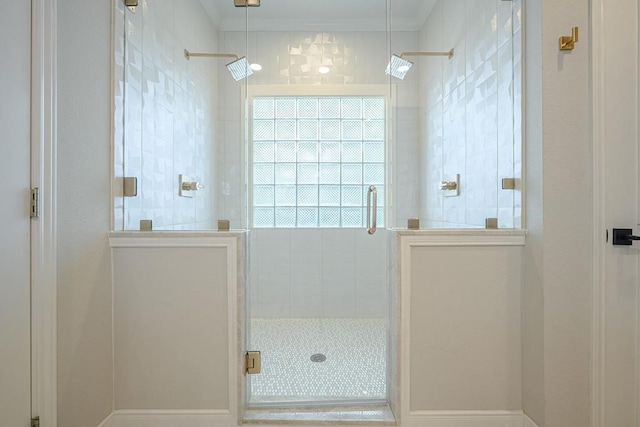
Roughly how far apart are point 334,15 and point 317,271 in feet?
5.57

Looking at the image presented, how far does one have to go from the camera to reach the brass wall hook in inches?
A: 62.7

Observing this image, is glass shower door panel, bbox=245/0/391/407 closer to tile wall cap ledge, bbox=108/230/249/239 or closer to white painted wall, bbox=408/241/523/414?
white painted wall, bbox=408/241/523/414

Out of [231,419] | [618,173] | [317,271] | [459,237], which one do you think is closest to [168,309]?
[231,419]

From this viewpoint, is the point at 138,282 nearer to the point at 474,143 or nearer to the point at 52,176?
the point at 52,176

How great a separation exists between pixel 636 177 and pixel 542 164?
33 centimetres

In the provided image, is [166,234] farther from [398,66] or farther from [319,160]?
[398,66]

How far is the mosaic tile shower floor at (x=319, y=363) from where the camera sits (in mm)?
2029

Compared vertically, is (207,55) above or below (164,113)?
above

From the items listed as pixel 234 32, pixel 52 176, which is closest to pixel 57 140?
pixel 52 176

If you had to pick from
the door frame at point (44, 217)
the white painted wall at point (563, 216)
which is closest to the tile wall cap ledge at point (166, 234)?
the door frame at point (44, 217)

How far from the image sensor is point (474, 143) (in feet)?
7.25

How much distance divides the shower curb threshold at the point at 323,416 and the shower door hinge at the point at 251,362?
19cm

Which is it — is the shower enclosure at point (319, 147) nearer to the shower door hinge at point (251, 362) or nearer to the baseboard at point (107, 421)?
the shower door hinge at point (251, 362)

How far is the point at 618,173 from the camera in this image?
1556mm
